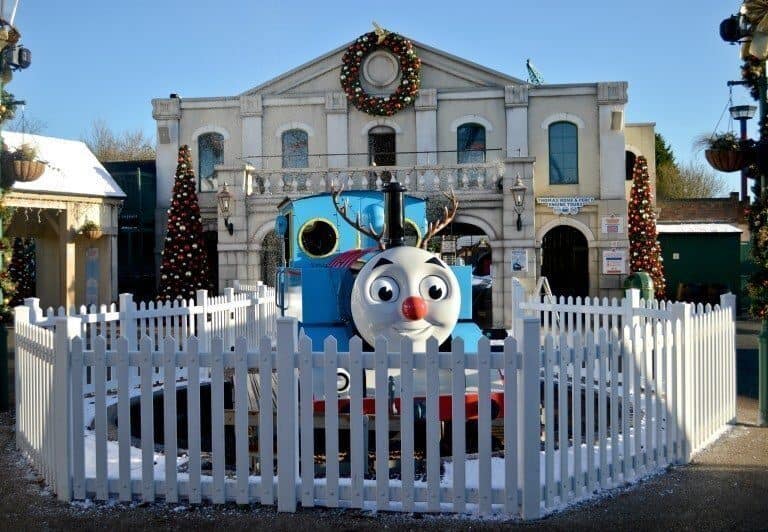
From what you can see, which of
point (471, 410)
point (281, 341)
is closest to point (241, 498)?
point (281, 341)

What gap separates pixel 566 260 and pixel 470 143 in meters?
4.30

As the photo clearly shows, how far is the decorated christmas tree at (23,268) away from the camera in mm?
24609

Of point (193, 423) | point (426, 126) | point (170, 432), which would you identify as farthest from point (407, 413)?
point (426, 126)

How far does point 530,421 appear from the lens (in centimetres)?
510

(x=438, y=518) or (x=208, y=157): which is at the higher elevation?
(x=208, y=157)

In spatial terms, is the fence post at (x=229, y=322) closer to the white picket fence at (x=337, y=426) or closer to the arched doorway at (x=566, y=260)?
the white picket fence at (x=337, y=426)

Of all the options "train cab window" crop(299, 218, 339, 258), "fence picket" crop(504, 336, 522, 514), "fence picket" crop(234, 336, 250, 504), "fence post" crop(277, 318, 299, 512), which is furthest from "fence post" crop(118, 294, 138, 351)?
"fence picket" crop(504, 336, 522, 514)

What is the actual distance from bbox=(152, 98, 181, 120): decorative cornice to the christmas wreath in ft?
16.3

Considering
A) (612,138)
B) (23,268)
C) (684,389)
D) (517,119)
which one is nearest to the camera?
(684,389)

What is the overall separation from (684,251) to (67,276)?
18320 mm

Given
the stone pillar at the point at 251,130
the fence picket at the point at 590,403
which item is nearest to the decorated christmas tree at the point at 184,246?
the stone pillar at the point at 251,130

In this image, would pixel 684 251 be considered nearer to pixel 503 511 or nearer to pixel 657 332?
pixel 657 332

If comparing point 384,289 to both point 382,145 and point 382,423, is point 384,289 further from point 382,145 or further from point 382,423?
point 382,145

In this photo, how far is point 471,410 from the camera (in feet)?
24.3
